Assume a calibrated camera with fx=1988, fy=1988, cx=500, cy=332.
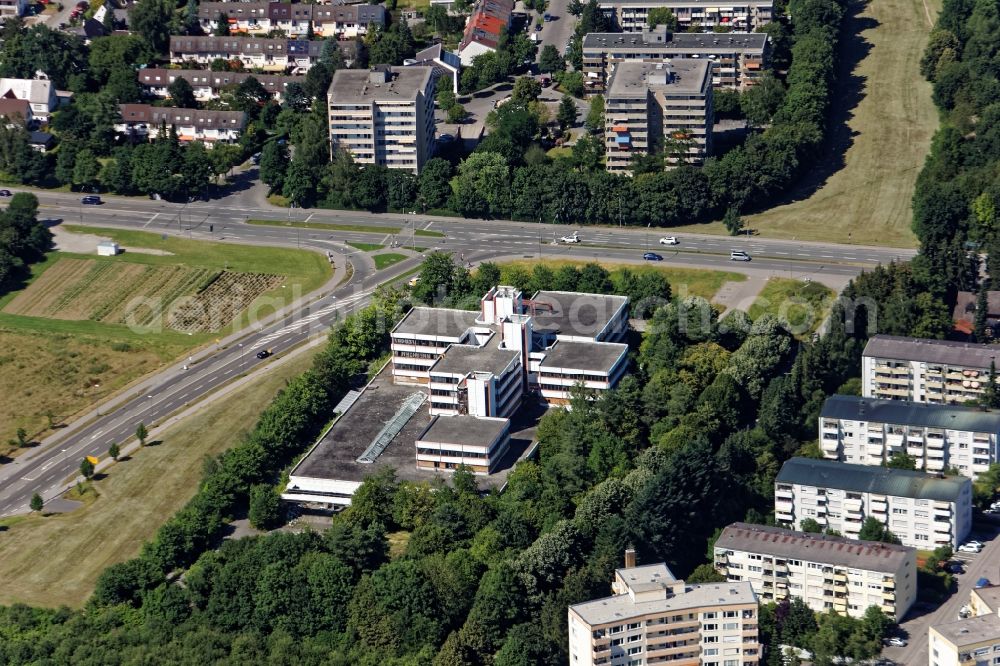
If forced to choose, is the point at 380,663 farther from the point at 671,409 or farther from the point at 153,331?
the point at 153,331

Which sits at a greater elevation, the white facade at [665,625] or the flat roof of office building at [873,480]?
the flat roof of office building at [873,480]

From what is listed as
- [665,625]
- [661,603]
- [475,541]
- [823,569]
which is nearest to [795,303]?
[823,569]

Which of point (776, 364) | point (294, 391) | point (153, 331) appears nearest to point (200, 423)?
point (294, 391)

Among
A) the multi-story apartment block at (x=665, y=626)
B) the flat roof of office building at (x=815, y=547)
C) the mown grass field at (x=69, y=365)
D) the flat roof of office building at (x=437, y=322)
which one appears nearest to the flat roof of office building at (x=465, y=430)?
the flat roof of office building at (x=437, y=322)

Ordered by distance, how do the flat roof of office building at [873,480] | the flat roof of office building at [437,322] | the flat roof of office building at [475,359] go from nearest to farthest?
1. the flat roof of office building at [873,480]
2. the flat roof of office building at [475,359]
3. the flat roof of office building at [437,322]

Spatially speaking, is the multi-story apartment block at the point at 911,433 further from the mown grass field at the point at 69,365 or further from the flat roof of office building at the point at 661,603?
the mown grass field at the point at 69,365

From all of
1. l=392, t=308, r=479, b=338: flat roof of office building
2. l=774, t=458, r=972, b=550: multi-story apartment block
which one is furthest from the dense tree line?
l=392, t=308, r=479, b=338: flat roof of office building

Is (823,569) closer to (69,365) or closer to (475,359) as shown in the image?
(475,359)
